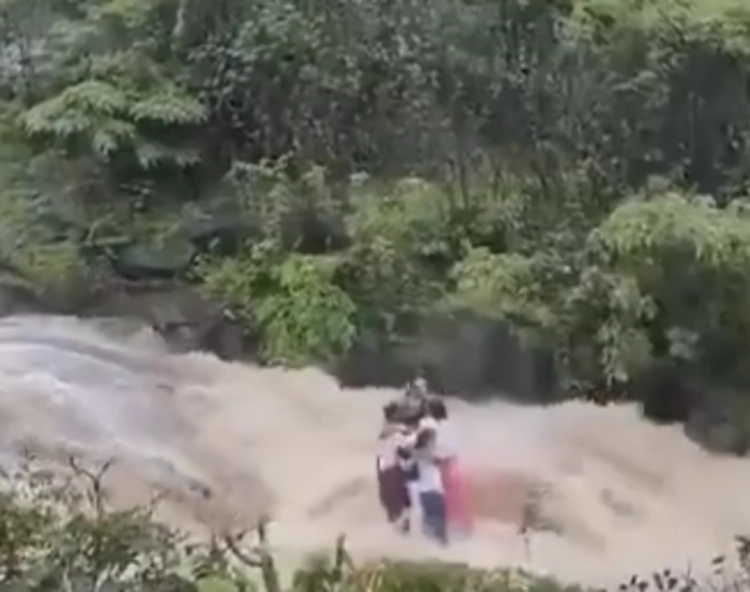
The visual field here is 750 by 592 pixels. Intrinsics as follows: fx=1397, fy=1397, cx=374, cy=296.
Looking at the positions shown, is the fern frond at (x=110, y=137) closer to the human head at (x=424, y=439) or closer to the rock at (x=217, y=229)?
the rock at (x=217, y=229)

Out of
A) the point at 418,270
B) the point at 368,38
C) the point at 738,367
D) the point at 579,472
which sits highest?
the point at 368,38

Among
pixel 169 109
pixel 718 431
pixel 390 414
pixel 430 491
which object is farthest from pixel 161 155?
pixel 718 431

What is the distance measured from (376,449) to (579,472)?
24 centimetres

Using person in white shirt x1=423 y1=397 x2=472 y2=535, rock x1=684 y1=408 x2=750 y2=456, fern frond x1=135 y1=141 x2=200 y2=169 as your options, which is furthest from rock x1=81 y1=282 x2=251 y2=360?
rock x1=684 y1=408 x2=750 y2=456

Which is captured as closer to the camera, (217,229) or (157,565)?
(157,565)

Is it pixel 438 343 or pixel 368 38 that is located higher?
pixel 368 38

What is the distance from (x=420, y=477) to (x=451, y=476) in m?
0.04

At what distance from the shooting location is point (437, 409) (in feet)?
5.58

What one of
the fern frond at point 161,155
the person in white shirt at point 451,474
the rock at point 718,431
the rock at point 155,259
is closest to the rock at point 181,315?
the rock at point 155,259

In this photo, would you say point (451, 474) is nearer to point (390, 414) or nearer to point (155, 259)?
point (390, 414)

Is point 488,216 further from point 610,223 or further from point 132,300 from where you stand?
point 132,300

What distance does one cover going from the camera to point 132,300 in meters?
1.77

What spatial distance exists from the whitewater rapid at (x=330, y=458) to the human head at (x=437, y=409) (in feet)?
0.04

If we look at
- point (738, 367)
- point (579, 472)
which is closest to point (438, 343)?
point (579, 472)
